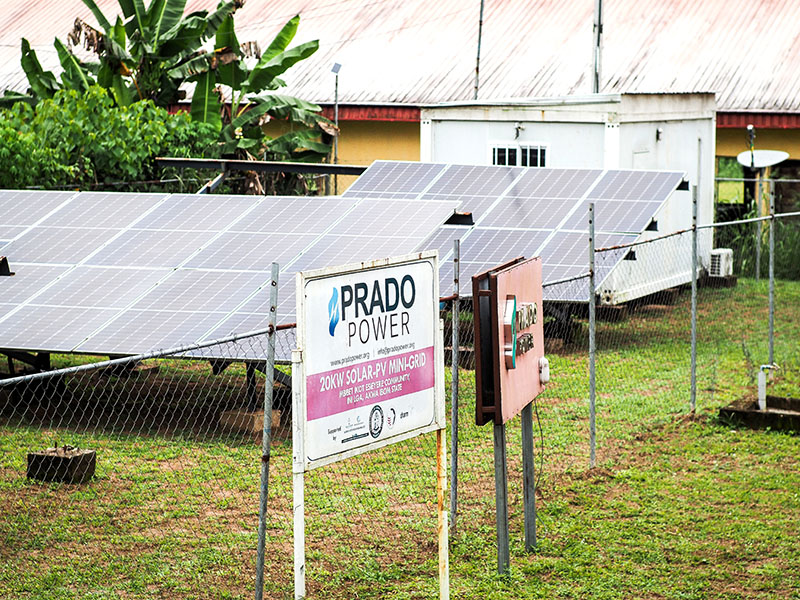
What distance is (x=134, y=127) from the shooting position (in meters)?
18.9

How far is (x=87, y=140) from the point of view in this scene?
60.3 feet

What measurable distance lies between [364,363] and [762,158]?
644 inches

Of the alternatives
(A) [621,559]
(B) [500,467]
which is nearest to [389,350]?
(B) [500,467]

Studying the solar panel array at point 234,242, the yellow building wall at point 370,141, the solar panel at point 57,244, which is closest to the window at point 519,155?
the solar panel array at point 234,242

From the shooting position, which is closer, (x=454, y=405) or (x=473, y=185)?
(x=454, y=405)

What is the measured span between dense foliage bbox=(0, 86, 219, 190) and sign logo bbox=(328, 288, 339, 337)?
39.7 ft

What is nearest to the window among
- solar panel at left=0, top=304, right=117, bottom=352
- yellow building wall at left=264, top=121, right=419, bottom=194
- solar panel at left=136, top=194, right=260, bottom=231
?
solar panel at left=136, top=194, right=260, bottom=231

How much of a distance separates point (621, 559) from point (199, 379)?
640 cm

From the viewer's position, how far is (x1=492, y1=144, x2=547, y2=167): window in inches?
730

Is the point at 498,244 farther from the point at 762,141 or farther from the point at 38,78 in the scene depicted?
the point at 38,78

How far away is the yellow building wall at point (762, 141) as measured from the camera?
74.5ft

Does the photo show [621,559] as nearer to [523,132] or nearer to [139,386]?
[139,386]

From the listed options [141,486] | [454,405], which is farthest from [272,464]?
[454,405]

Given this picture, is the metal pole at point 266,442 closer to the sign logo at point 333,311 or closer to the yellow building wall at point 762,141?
the sign logo at point 333,311
